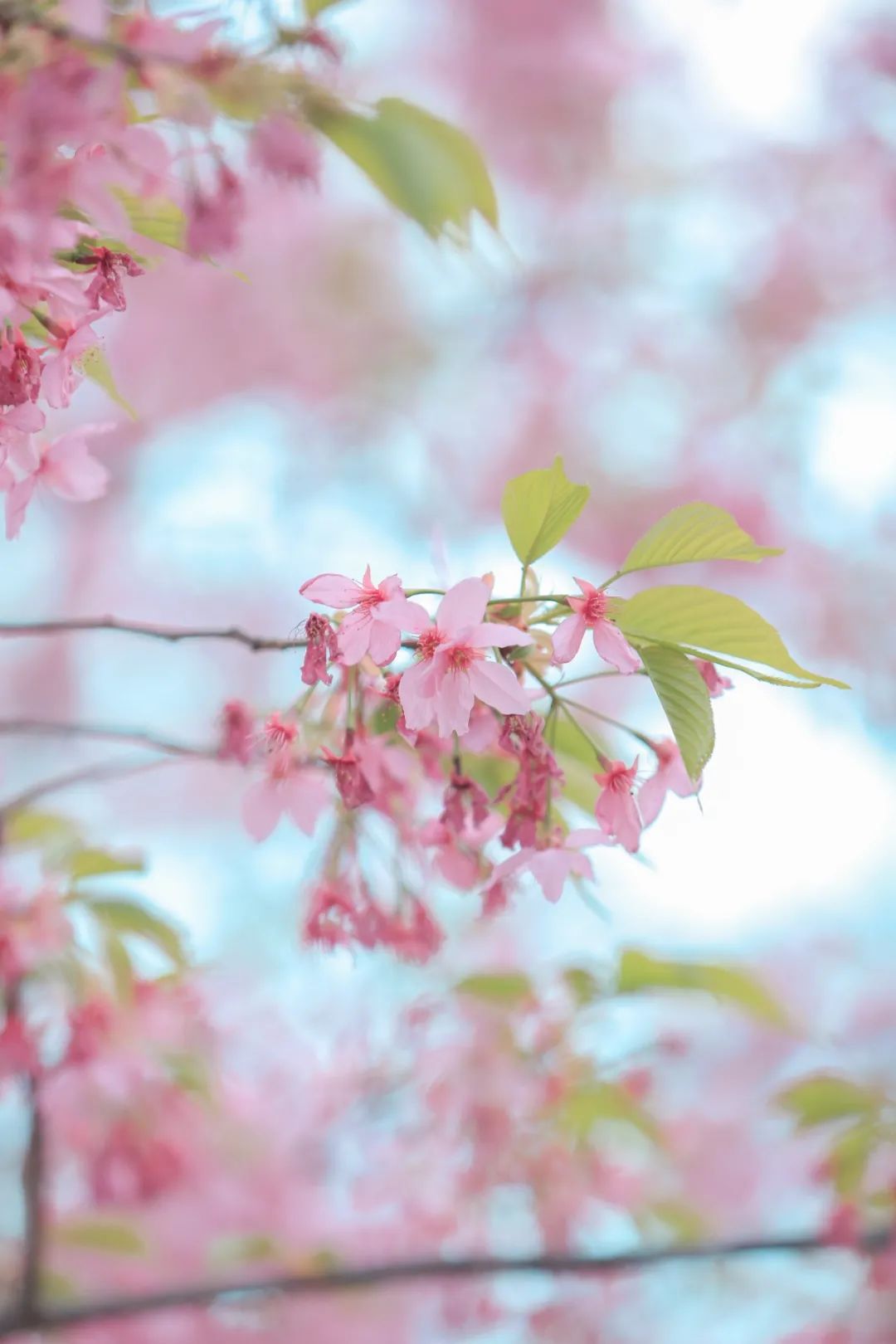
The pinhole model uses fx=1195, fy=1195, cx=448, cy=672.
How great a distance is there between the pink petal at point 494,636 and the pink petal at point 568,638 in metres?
0.01

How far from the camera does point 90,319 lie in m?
0.59

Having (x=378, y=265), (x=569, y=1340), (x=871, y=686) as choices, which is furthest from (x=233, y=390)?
(x=569, y=1340)

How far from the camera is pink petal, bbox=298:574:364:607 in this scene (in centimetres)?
61

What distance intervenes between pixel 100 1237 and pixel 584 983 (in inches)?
26.7

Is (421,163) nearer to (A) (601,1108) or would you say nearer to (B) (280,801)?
(B) (280,801)

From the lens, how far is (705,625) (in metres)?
0.59

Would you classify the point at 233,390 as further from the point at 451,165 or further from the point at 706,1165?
the point at 451,165

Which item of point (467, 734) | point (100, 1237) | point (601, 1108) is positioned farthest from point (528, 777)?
point (100, 1237)

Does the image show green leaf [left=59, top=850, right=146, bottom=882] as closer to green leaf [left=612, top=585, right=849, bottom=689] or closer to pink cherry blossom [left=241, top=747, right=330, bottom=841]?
pink cherry blossom [left=241, top=747, right=330, bottom=841]

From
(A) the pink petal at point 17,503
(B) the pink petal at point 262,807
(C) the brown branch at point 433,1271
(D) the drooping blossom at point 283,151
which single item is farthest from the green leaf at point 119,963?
(D) the drooping blossom at point 283,151

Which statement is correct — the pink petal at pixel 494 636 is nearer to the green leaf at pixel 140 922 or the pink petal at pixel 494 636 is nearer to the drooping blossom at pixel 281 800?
the drooping blossom at pixel 281 800

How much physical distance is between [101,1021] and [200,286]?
9.84ft

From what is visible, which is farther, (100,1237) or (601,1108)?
(100,1237)

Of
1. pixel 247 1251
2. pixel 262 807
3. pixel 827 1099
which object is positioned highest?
pixel 262 807
